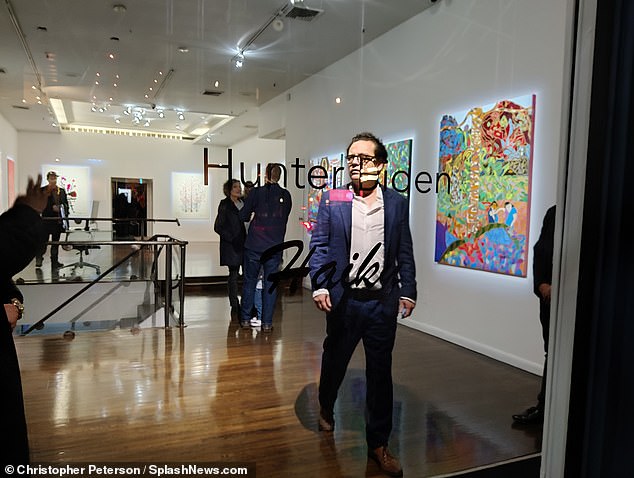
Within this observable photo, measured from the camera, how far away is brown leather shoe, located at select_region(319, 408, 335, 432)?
262 cm

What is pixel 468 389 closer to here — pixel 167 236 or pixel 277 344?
pixel 277 344

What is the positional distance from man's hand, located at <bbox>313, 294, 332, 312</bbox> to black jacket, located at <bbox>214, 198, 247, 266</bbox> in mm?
872

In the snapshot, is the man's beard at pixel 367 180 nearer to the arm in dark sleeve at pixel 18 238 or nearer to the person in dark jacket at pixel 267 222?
the person in dark jacket at pixel 267 222

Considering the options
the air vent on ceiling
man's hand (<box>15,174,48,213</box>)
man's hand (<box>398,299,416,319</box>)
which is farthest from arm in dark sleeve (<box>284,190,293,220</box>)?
the air vent on ceiling

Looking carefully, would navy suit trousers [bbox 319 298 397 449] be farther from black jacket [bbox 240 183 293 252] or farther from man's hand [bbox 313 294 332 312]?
black jacket [bbox 240 183 293 252]

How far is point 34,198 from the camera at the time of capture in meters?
1.43

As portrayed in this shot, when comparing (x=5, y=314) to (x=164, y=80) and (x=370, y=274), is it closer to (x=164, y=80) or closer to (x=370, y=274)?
(x=370, y=274)

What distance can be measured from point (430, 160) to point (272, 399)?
1.85 metres

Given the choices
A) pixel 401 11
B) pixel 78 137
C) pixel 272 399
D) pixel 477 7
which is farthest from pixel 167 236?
pixel 477 7

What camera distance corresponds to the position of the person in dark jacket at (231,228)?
288 centimetres

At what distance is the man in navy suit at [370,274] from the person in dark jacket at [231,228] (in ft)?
2.27

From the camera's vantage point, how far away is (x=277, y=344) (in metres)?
3.73

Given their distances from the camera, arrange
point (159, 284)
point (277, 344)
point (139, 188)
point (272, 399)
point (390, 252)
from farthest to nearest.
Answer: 1. point (159, 284)
2. point (277, 344)
3. point (272, 399)
4. point (139, 188)
5. point (390, 252)

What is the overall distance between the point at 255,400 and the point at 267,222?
3.68 ft
